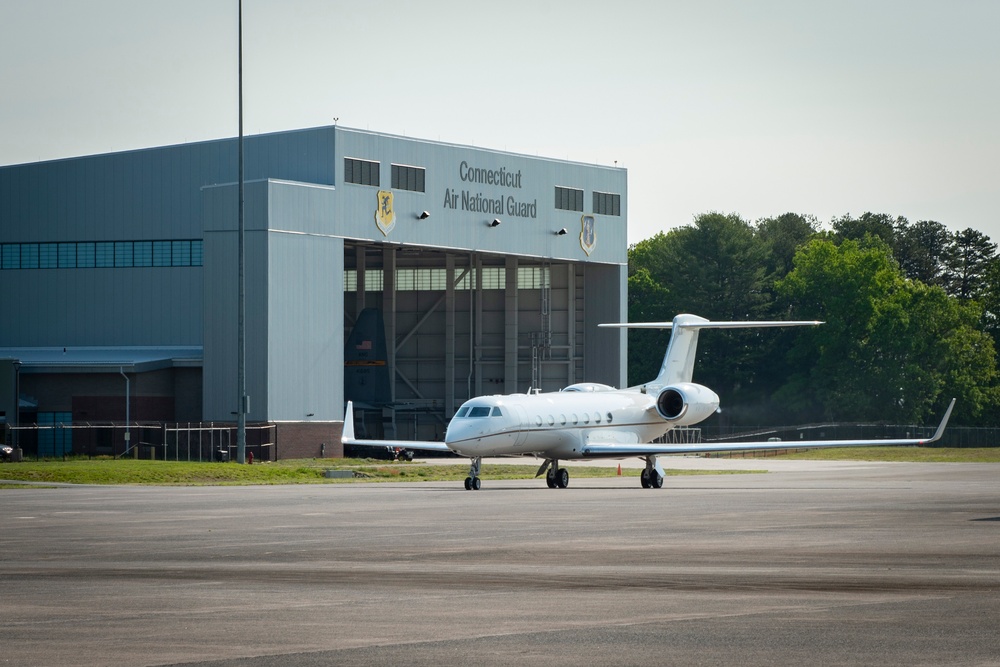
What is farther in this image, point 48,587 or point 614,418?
point 614,418

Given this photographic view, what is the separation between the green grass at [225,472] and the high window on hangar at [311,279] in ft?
21.4

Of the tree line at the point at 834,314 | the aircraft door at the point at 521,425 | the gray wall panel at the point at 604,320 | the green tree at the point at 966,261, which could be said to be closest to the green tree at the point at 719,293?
the tree line at the point at 834,314

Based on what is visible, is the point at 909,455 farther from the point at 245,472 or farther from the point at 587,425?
the point at 245,472

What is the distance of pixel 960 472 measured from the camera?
63469 mm

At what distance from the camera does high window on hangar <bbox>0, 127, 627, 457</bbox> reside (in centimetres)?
6406

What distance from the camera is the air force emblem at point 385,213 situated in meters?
68.6

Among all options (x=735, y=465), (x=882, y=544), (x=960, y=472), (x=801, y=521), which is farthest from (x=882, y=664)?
(x=735, y=465)

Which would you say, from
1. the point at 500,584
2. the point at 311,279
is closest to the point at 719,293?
the point at 311,279

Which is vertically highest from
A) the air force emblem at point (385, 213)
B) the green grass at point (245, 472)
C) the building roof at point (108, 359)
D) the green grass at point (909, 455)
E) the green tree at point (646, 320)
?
the air force emblem at point (385, 213)

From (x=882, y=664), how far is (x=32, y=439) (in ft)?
194

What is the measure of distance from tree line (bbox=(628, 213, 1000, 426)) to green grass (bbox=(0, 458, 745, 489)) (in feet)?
188

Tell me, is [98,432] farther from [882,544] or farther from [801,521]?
[882,544]

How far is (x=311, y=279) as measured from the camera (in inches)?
2571

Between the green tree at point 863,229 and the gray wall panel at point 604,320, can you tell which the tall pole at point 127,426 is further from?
the green tree at point 863,229
